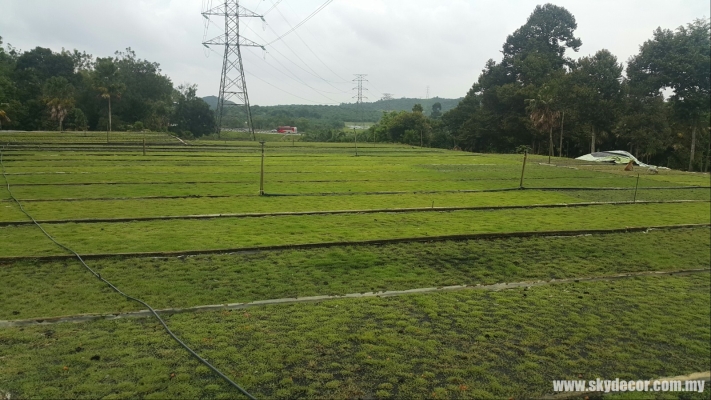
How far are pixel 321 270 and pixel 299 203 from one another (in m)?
5.84

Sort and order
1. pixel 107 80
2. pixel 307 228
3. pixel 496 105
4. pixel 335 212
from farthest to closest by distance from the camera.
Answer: pixel 107 80, pixel 496 105, pixel 335 212, pixel 307 228

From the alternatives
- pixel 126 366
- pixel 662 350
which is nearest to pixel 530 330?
pixel 662 350

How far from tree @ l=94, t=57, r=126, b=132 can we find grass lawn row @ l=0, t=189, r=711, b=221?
41.1 metres

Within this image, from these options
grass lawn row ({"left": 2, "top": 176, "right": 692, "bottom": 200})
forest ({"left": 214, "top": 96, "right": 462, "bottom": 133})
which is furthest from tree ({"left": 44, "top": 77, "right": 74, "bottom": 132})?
grass lawn row ({"left": 2, "top": 176, "right": 692, "bottom": 200})

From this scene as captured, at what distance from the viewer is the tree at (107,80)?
47.5m

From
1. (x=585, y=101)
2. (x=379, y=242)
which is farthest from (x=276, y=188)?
(x=585, y=101)

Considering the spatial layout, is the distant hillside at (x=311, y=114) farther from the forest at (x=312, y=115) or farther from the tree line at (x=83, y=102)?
the tree line at (x=83, y=102)

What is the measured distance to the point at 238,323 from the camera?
478 centimetres

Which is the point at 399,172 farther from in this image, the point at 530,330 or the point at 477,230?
the point at 530,330

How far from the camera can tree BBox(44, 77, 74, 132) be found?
4134 cm

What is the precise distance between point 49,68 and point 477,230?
5632cm

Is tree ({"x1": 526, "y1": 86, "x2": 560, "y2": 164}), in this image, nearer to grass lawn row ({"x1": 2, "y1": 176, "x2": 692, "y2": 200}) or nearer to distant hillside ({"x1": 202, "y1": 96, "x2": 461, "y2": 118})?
grass lawn row ({"x1": 2, "y1": 176, "x2": 692, "y2": 200})

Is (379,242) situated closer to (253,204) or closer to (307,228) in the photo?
(307,228)

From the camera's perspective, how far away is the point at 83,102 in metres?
49.3
